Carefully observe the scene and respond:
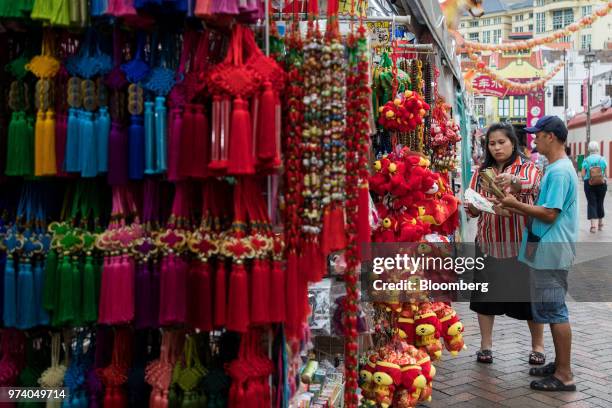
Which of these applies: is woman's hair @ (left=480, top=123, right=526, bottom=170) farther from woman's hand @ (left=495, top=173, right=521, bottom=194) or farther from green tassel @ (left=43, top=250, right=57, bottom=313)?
green tassel @ (left=43, top=250, right=57, bottom=313)

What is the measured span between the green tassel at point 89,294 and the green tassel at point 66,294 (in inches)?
1.7

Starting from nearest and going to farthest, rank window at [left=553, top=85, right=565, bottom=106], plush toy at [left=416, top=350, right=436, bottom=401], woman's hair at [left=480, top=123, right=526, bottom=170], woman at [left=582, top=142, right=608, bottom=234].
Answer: plush toy at [left=416, top=350, right=436, bottom=401], woman's hair at [left=480, top=123, right=526, bottom=170], woman at [left=582, top=142, right=608, bottom=234], window at [left=553, top=85, right=565, bottom=106]

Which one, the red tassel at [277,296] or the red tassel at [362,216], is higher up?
the red tassel at [362,216]

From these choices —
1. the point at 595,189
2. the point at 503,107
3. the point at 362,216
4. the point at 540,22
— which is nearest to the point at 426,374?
the point at 362,216

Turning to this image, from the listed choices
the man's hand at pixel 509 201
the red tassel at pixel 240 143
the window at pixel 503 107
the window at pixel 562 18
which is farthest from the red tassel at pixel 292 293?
the window at pixel 562 18

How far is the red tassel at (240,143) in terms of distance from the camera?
6.98ft

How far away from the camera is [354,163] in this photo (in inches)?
95.8

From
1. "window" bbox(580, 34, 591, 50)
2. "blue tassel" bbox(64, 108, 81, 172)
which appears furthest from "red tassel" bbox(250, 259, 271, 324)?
"window" bbox(580, 34, 591, 50)

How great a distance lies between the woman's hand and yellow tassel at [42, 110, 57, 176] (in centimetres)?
307

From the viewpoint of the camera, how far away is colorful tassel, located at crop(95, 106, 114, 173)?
88.9 inches

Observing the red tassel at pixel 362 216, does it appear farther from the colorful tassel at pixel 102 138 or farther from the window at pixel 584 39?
the window at pixel 584 39

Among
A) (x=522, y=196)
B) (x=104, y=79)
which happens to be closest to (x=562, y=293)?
(x=522, y=196)

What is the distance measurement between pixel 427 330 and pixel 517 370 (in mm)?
1098

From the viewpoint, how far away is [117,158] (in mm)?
2254
